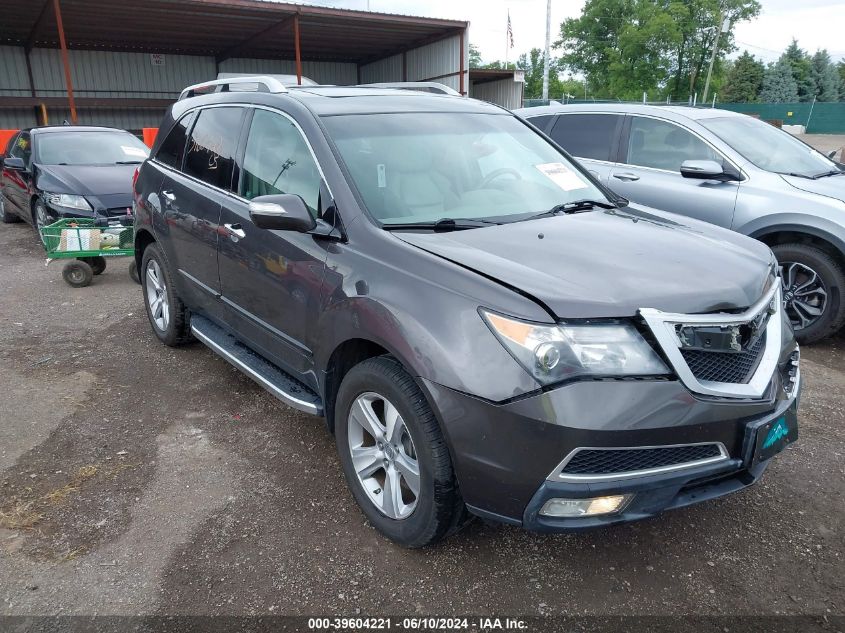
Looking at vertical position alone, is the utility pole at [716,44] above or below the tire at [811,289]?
above

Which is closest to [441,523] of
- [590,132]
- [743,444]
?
[743,444]

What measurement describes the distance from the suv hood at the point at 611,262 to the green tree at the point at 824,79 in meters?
76.0

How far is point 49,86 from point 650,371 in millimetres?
28454

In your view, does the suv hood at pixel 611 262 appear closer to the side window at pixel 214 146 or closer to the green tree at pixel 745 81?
the side window at pixel 214 146

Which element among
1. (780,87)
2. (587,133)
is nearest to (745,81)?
(780,87)

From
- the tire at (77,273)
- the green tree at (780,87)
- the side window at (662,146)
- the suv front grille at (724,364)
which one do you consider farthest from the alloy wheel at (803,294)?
the green tree at (780,87)

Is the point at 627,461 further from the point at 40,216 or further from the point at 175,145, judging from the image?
the point at 40,216

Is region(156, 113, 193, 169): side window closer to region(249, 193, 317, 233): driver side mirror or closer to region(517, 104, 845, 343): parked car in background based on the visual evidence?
region(249, 193, 317, 233): driver side mirror

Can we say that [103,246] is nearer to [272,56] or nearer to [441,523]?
[441,523]

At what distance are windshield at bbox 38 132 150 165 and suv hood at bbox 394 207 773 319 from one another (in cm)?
770

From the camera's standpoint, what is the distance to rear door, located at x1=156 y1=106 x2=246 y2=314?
12.7ft

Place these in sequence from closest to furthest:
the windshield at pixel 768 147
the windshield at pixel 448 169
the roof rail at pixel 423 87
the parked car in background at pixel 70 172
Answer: the windshield at pixel 448 169 → the roof rail at pixel 423 87 → the windshield at pixel 768 147 → the parked car in background at pixel 70 172

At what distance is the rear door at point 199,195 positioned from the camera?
3.87 m

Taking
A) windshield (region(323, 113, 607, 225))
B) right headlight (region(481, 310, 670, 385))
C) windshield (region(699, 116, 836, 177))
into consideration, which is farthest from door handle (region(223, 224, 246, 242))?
windshield (region(699, 116, 836, 177))
